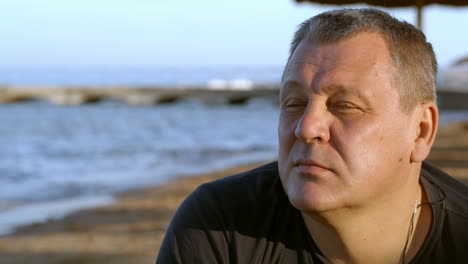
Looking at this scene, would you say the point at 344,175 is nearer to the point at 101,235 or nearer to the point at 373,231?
the point at 373,231

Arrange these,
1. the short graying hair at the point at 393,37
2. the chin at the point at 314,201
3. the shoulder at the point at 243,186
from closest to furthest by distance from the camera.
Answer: the chin at the point at 314,201
the short graying hair at the point at 393,37
the shoulder at the point at 243,186

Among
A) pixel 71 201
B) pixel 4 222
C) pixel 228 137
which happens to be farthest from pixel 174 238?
pixel 228 137

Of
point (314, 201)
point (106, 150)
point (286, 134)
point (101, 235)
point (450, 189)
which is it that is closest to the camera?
point (314, 201)

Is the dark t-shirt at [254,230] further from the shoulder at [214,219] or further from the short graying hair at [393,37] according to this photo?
the short graying hair at [393,37]

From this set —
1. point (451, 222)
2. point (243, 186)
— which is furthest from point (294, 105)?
point (451, 222)

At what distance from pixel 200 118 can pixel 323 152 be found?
2200 centimetres

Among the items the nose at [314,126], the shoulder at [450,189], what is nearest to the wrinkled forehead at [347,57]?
the nose at [314,126]

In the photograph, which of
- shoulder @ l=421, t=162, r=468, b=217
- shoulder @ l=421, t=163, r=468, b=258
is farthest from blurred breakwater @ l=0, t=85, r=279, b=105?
shoulder @ l=421, t=163, r=468, b=258

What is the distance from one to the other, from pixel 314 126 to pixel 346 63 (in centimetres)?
19

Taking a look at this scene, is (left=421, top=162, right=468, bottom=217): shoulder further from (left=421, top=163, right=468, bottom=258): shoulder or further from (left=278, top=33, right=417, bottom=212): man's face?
(left=278, top=33, right=417, bottom=212): man's face

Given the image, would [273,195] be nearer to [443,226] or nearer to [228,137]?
[443,226]

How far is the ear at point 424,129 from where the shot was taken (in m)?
1.71

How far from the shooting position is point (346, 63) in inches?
63.4

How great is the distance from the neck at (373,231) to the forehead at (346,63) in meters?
0.33
